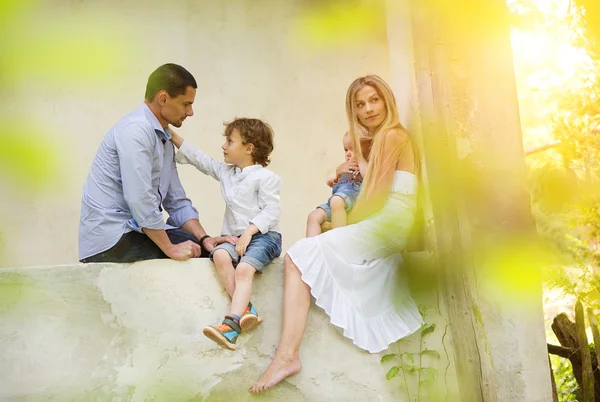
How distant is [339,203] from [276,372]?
0.85m

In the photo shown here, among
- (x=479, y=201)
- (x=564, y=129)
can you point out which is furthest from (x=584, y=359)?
(x=479, y=201)

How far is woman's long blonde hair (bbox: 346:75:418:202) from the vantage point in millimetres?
3348

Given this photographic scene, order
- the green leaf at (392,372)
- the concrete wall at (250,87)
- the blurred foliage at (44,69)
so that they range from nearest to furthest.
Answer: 1. the blurred foliage at (44,69)
2. the green leaf at (392,372)
3. the concrete wall at (250,87)

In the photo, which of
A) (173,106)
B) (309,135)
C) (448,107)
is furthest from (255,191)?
(309,135)

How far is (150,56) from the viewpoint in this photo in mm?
4898

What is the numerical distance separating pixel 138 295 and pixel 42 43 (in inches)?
105

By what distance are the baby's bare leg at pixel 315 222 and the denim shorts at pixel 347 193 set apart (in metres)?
0.02

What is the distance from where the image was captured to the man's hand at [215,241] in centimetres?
331

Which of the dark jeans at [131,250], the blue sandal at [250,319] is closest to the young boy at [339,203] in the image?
the blue sandal at [250,319]

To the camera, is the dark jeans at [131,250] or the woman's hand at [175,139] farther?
the woman's hand at [175,139]

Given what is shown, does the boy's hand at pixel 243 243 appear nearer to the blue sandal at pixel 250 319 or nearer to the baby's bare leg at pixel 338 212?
the blue sandal at pixel 250 319

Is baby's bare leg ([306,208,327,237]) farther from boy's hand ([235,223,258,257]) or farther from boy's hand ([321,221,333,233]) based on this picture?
boy's hand ([235,223,258,257])

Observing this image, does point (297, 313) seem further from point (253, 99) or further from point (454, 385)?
point (253, 99)

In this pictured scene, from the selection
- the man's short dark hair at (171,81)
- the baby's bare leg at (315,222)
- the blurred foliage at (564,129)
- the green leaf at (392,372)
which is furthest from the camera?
the baby's bare leg at (315,222)
